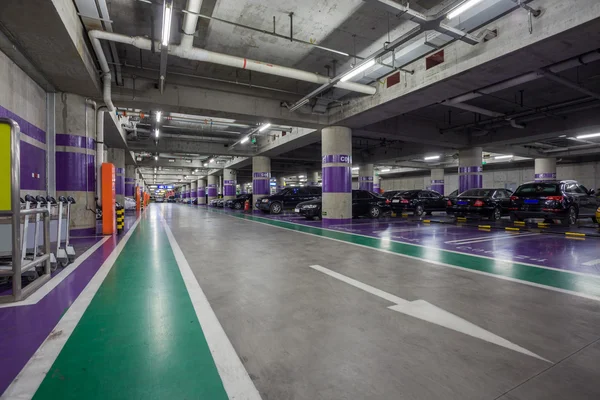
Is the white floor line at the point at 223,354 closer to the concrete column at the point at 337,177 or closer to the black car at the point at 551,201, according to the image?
the concrete column at the point at 337,177

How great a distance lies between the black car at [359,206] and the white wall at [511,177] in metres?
20.8

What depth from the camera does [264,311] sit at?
9.51 ft

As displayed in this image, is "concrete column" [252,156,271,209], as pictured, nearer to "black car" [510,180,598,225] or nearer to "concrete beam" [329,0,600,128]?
"concrete beam" [329,0,600,128]

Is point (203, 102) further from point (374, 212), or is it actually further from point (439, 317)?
point (439, 317)

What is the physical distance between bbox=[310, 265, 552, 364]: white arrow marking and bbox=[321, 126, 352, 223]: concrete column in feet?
29.9

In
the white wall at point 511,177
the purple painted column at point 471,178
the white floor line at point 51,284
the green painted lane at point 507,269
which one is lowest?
the white floor line at point 51,284

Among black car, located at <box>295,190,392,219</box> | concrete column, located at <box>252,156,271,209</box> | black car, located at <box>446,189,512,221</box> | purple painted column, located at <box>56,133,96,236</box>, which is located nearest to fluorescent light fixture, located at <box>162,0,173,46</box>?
purple painted column, located at <box>56,133,96,236</box>

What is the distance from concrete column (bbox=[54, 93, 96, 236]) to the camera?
8109mm

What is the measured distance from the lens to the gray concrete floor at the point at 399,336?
1739 millimetres

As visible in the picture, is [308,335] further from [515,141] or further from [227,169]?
[227,169]

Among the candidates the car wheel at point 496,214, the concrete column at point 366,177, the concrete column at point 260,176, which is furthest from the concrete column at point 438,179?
the car wheel at point 496,214

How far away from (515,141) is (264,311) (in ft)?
56.7

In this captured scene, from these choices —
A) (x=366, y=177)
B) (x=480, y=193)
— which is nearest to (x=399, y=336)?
(x=480, y=193)

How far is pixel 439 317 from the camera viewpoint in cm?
272
